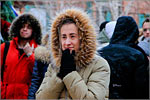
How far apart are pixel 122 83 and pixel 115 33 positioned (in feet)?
2.14

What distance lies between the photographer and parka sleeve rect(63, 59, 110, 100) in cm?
231

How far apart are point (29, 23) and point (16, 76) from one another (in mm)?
921

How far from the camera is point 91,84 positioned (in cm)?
237

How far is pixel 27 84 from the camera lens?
4.11 meters

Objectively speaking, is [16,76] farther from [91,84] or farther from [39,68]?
[91,84]

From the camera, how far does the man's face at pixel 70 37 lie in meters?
2.54

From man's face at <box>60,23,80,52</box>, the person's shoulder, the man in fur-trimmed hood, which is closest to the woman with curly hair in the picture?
the man in fur-trimmed hood

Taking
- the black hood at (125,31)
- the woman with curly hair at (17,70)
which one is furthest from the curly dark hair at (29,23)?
the black hood at (125,31)

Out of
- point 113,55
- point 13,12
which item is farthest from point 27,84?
point 13,12

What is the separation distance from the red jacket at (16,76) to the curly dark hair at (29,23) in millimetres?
479

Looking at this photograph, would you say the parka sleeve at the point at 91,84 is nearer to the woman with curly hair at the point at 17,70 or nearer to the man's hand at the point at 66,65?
the man's hand at the point at 66,65

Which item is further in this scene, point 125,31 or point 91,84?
point 125,31

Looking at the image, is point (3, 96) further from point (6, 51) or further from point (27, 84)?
point (6, 51)

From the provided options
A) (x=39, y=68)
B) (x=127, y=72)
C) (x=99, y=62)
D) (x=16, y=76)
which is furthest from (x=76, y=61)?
(x=16, y=76)
